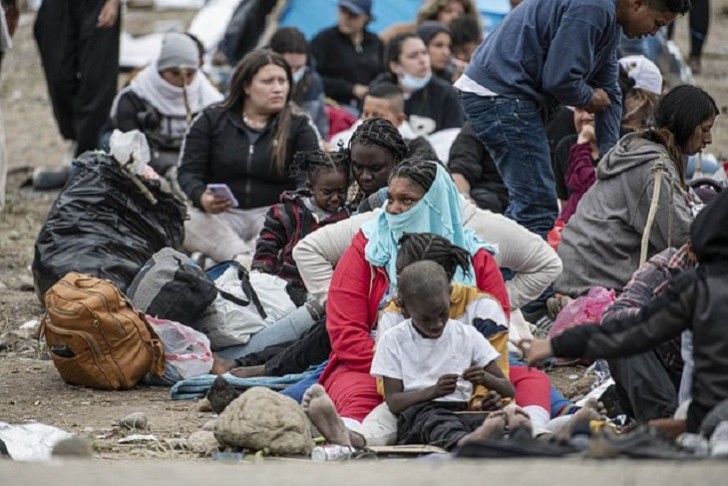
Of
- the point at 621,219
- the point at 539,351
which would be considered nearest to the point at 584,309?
the point at 621,219

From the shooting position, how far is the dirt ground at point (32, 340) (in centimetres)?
659

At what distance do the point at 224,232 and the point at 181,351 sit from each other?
6.95ft

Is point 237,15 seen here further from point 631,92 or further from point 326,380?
point 326,380

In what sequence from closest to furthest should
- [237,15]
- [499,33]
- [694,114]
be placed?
[694,114]
[499,33]
[237,15]

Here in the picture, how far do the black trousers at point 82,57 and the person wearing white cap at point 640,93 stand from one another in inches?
163

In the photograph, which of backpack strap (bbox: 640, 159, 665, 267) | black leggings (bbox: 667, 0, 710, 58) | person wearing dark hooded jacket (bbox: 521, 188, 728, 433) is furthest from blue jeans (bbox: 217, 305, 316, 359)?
black leggings (bbox: 667, 0, 710, 58)

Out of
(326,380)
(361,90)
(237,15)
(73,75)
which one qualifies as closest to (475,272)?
(326,380)

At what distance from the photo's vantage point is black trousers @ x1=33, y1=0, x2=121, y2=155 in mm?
11633

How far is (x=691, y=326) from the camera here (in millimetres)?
5078

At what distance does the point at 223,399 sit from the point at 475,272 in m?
1.12

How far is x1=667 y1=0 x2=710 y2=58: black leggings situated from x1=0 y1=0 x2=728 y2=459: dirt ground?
0.32m

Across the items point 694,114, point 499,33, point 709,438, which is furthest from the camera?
point 499,33

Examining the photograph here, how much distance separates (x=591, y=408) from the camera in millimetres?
5766

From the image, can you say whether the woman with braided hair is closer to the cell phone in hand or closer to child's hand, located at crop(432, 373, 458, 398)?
child's hand, located at crop(432, 373, 458, 398)
